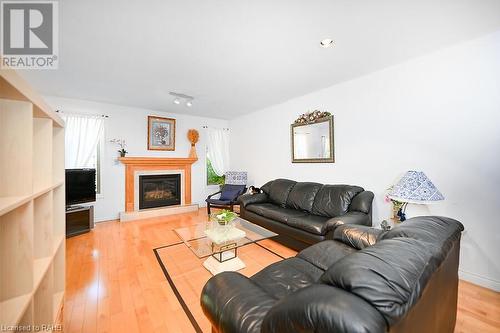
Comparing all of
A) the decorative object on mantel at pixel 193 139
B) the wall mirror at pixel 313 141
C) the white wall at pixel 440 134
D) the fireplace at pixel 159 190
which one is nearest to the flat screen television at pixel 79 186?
the fireplace at pixel 159 190

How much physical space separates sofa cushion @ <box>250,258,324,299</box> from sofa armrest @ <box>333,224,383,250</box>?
0.45m

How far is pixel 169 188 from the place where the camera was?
16.4 feet

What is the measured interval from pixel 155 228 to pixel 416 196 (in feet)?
12.9

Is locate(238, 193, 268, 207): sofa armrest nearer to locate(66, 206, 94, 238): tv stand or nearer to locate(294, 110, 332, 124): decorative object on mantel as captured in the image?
locate(294, 110, 332, 124): decorative object on mantel

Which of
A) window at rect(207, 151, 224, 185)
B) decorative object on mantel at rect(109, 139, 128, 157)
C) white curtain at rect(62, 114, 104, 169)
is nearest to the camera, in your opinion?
white curtain at rect(62, 114, 104, 169)

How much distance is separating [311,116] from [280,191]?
4.86 ft

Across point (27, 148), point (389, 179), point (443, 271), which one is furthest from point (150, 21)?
point (389, 179)

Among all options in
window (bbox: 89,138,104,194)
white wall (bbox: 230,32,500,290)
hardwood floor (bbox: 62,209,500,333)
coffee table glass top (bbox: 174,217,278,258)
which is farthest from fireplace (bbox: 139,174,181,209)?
white wall (bbox: 230,32,500,290)

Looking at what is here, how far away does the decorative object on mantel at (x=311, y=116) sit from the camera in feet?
11.5

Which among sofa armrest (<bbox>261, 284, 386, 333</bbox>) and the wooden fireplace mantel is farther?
the wooden fireplace mantel

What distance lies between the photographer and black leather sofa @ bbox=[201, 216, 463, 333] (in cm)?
55

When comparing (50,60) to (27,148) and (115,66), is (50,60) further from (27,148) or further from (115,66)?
(27,148)

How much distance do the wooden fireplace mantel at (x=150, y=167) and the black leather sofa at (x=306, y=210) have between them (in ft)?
6.50

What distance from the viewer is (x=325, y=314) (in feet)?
1.80
